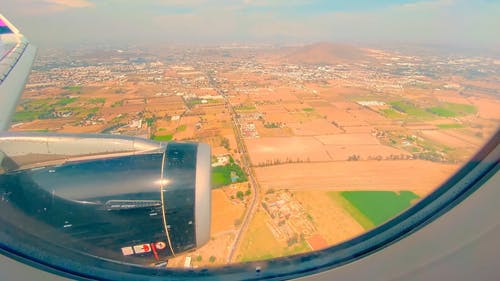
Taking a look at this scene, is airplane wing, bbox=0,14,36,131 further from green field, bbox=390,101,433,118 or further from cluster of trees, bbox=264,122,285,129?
green field, bbox=390,101,433,118

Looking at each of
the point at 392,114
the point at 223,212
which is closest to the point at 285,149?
the point at 392,114

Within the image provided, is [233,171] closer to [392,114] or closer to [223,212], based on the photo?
[223,212]

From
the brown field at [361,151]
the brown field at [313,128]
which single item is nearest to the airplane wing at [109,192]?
the brown field at [361,151]

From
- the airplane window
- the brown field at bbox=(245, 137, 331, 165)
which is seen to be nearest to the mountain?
the airplane window

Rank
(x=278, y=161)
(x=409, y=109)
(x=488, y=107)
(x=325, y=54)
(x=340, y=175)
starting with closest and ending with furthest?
(x=488, y=107) < (x=340, y=175) < (x=278, y=161) < (x=409, y=109) < (x=325, y=54)

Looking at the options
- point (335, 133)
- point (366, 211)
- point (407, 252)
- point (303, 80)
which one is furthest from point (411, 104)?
point (303, 80)
